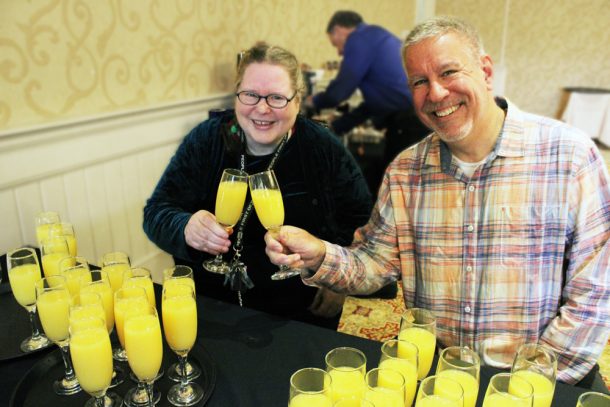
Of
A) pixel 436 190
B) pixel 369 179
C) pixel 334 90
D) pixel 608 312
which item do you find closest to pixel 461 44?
pixel 436 190

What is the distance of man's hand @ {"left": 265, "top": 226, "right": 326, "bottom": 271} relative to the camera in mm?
1296

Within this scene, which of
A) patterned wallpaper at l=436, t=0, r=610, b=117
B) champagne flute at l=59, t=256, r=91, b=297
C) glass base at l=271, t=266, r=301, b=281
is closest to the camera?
champagne flute at l=59, t=256, r=91, b=297

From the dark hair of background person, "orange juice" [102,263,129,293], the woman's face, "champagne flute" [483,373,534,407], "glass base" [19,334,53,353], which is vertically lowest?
"glass base" [19,334,53,353]

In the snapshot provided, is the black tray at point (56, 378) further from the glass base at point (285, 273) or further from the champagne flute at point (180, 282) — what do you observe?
the glass base at point (285, 273)

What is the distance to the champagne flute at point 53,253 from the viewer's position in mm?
1371

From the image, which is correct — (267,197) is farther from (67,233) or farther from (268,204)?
(67,233)

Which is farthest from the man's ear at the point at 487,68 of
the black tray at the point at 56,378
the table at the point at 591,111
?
the table at the point at 591,111

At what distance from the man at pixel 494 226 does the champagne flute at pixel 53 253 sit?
0.61 metres

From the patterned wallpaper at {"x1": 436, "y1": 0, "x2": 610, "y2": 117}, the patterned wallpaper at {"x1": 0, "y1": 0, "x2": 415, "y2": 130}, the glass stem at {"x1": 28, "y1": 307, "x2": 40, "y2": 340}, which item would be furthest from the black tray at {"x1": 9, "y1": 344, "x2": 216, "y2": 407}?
the patterned wallpaper at {"x1": 436, "y1": 0, "x2": 610, "y2": 117}

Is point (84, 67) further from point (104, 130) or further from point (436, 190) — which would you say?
point (436, 190)

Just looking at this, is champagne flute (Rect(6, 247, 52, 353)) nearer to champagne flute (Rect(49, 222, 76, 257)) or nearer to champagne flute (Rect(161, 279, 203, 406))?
champagne flute (Rect(49, 222, 76, 257))

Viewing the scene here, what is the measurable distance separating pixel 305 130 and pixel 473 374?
1145mm

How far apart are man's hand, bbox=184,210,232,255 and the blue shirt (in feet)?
7.97

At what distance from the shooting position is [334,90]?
3.70 metres
